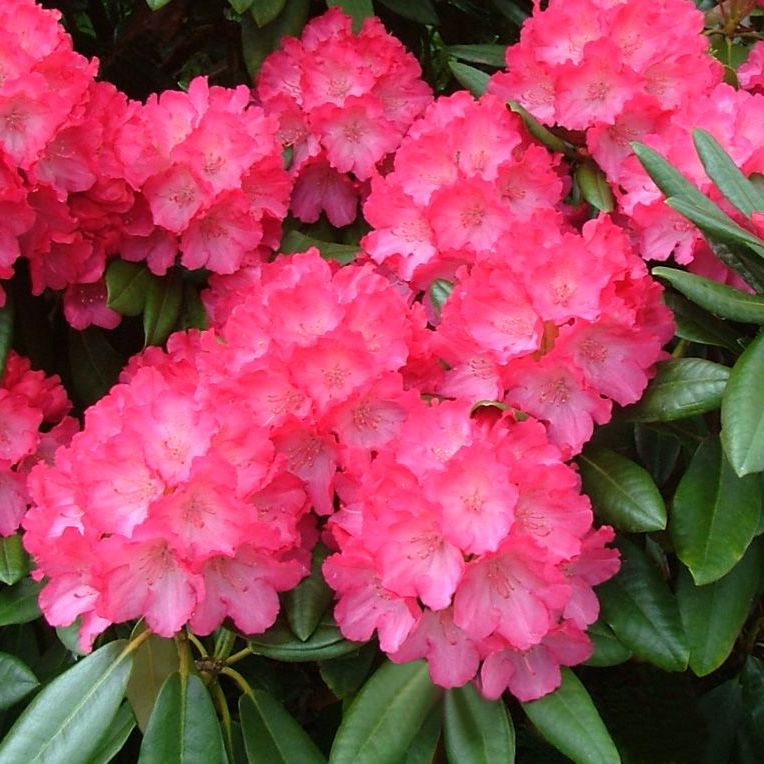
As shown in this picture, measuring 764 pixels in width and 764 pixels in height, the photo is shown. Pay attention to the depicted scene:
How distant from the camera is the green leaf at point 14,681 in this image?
3.96ft

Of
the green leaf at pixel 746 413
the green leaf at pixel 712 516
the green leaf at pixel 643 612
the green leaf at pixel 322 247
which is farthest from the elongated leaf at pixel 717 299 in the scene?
the green leaf at pixel 322 247

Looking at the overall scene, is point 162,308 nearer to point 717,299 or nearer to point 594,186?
point 594,186

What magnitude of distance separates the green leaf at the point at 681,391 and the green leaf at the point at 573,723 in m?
0.28

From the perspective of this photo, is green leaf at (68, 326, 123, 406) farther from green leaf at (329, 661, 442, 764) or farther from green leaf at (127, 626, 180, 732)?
green leaf at (329, 661, 442, 764)

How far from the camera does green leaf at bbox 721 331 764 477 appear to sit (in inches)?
36.3

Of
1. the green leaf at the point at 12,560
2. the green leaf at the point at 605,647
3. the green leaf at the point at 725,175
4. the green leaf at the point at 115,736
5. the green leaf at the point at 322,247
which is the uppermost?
the green leaf at the point at 725,175

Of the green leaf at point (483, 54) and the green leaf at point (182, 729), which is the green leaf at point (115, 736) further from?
the green leaf at point (483, 54)

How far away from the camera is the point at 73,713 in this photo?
1082mm

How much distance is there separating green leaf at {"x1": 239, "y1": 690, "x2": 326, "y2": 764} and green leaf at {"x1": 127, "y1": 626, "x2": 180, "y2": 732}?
0.10 metres

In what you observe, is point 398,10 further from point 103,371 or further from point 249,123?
point 103,371

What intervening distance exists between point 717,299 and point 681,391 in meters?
0.10

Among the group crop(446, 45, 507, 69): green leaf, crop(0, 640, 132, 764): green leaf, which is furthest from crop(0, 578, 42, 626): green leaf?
crop(446, 45, 507, 69): green leaf

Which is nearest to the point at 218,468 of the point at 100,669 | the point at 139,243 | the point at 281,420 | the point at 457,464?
the point at 281,420

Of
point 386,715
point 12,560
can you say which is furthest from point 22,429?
point 386,715
